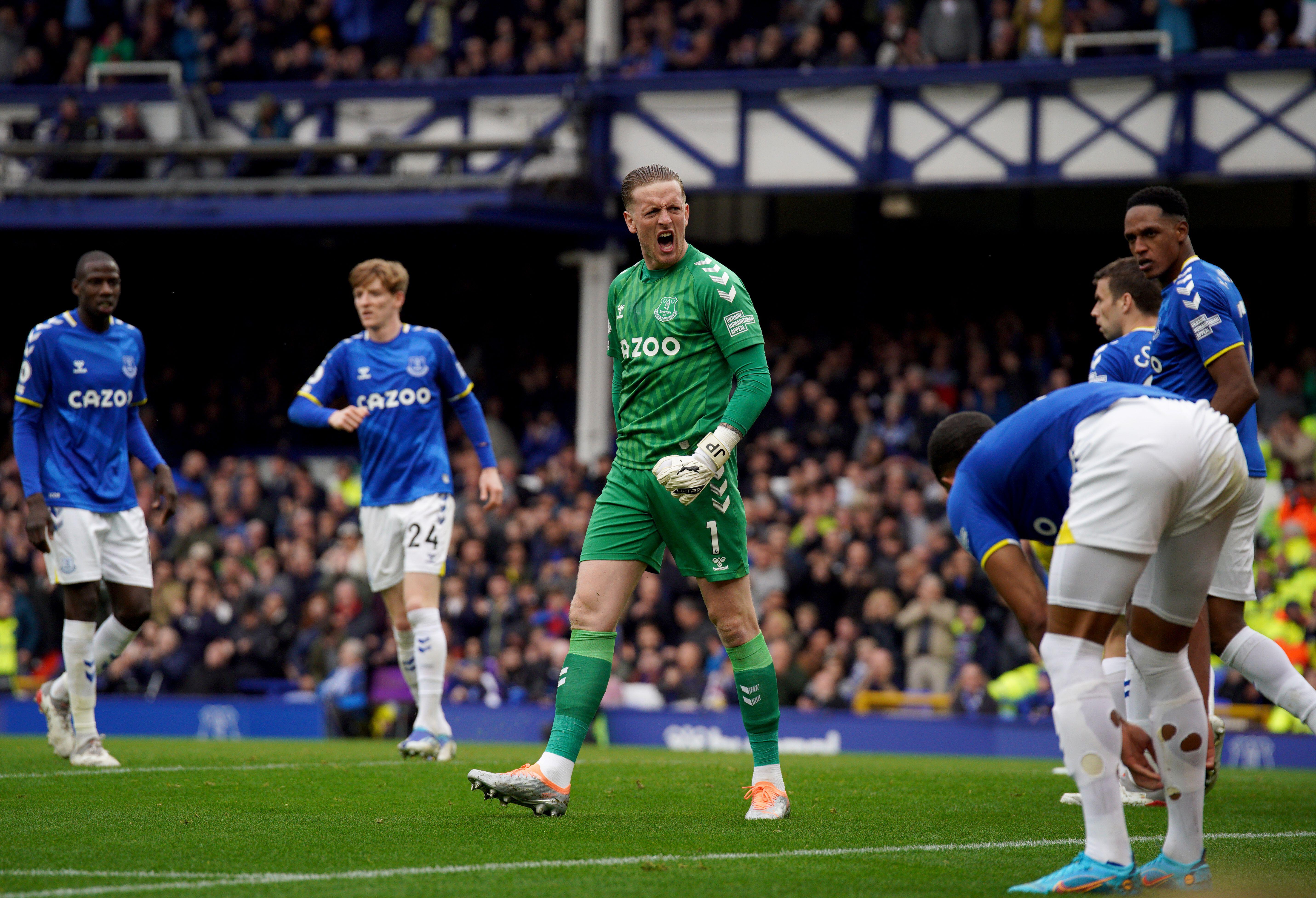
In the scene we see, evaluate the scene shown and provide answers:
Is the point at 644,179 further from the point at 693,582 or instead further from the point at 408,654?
the point at 693,582

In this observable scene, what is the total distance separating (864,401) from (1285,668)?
46.9 feet

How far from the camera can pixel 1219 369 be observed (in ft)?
22.6

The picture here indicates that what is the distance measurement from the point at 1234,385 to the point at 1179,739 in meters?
1.93

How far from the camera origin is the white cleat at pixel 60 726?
31.4 feet

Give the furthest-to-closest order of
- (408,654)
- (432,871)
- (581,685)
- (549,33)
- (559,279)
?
(559,279) < (549,33) < (408,654) < (581,685) < (432,871)

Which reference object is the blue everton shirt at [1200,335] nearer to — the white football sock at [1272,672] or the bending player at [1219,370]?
the bending player at [1219,370]

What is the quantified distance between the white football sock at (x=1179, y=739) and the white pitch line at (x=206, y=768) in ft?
16.8

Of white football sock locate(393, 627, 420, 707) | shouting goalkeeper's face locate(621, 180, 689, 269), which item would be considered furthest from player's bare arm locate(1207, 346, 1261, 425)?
white football sock locate(393, 627, 420, 707)

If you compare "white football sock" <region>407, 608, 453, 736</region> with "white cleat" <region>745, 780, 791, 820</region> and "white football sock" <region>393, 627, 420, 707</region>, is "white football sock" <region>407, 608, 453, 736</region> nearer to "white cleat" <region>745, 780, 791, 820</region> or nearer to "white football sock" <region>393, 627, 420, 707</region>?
"white football sock" <region>393, 627, 420, 707</region>

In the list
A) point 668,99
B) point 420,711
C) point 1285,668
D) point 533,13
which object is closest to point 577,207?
point 668,99

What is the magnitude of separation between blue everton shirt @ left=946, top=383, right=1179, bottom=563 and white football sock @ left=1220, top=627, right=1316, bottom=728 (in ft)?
7.00

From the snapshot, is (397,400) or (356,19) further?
(356,19)

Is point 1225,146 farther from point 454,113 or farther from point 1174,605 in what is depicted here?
point 1174,605

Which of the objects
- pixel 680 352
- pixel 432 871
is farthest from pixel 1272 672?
pixel 432 871
